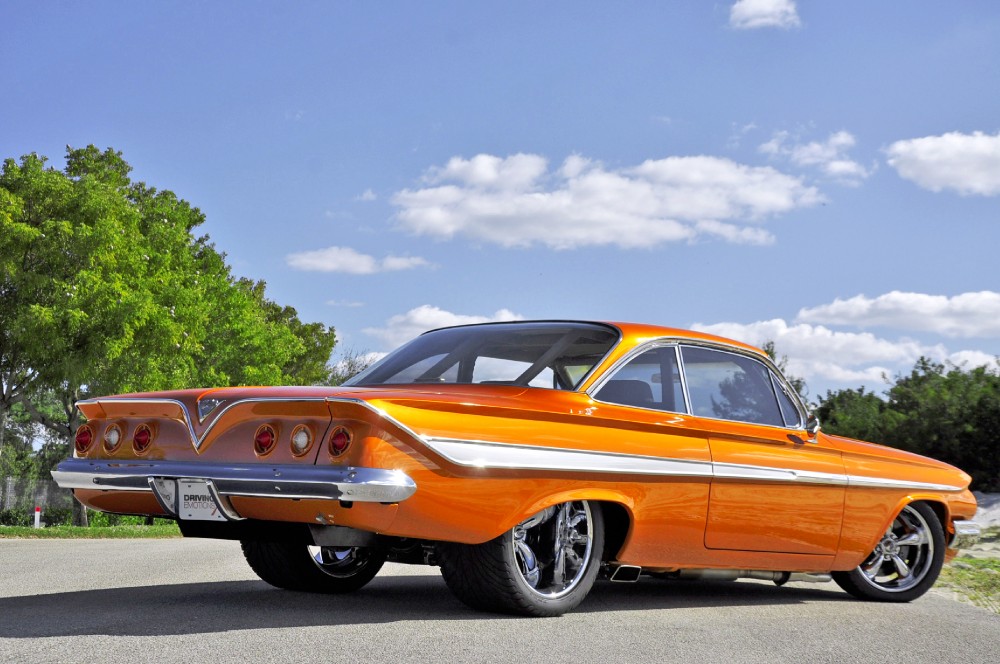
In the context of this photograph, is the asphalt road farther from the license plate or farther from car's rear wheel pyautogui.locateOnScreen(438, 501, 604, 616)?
the license plate

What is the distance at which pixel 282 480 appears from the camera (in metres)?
5.00

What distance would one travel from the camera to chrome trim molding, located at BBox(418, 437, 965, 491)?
525 centimetres

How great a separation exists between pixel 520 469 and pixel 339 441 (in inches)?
35.5

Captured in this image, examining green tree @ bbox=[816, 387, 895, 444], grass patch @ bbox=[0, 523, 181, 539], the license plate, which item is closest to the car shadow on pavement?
the license plate

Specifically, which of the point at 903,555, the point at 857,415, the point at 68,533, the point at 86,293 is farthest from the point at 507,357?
the point at 857,415

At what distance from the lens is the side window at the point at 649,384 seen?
20.1 feet

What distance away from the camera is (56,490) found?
147 feet

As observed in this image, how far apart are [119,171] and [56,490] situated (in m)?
14.6

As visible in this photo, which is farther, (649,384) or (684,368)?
(684,368)

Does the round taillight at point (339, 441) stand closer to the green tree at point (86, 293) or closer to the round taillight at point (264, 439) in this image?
the round taillight at point (264, 439)

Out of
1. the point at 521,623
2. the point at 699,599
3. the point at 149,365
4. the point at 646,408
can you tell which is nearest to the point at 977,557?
the point at 699,599

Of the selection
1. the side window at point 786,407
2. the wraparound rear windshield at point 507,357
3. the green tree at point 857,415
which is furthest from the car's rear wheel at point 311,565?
the green tree at point 857,415

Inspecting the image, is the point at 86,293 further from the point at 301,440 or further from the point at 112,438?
the point at 301,440

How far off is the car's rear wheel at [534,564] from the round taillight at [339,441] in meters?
0.83
